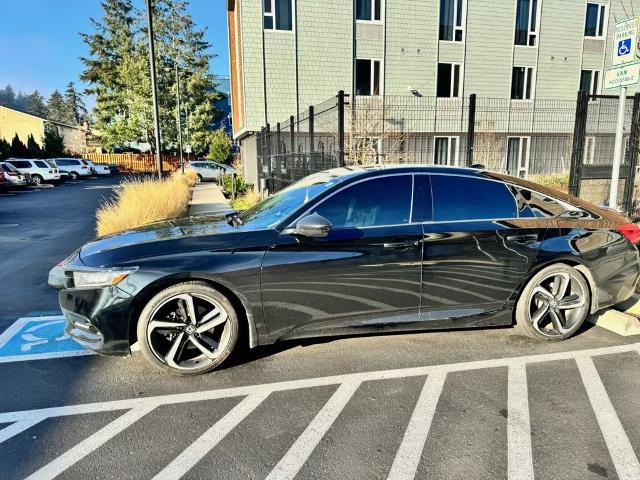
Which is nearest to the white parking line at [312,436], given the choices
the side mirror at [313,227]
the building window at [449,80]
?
the side mirror at [313,227]

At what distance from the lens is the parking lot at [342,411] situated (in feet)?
8.36

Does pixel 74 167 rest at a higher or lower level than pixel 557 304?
higher

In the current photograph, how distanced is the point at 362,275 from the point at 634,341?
104 inches

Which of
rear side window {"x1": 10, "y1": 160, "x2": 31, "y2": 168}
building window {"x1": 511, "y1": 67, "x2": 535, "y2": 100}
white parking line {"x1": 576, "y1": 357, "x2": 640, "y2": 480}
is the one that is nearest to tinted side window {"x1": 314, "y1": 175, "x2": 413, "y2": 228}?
white parking line {"x1": 576, "y1": 357, "x2": 640, "y2": 480}

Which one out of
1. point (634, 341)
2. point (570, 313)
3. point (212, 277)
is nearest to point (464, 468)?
point (212, 277)

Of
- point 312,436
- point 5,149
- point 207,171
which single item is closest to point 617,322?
point 312,436

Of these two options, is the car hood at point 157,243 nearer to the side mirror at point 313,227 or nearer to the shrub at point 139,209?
the side mirror at point 313,227

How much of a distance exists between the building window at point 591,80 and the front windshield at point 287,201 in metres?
23.3

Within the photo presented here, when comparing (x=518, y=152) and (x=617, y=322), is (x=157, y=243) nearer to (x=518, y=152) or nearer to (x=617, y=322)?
(x=617, y=322)

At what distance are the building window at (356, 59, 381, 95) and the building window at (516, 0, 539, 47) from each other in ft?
22.9

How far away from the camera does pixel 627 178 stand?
8.07m

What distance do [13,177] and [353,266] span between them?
88.2 ft

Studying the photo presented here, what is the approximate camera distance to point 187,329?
3512 millimetres

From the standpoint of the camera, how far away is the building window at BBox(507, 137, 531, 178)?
69.8ft
